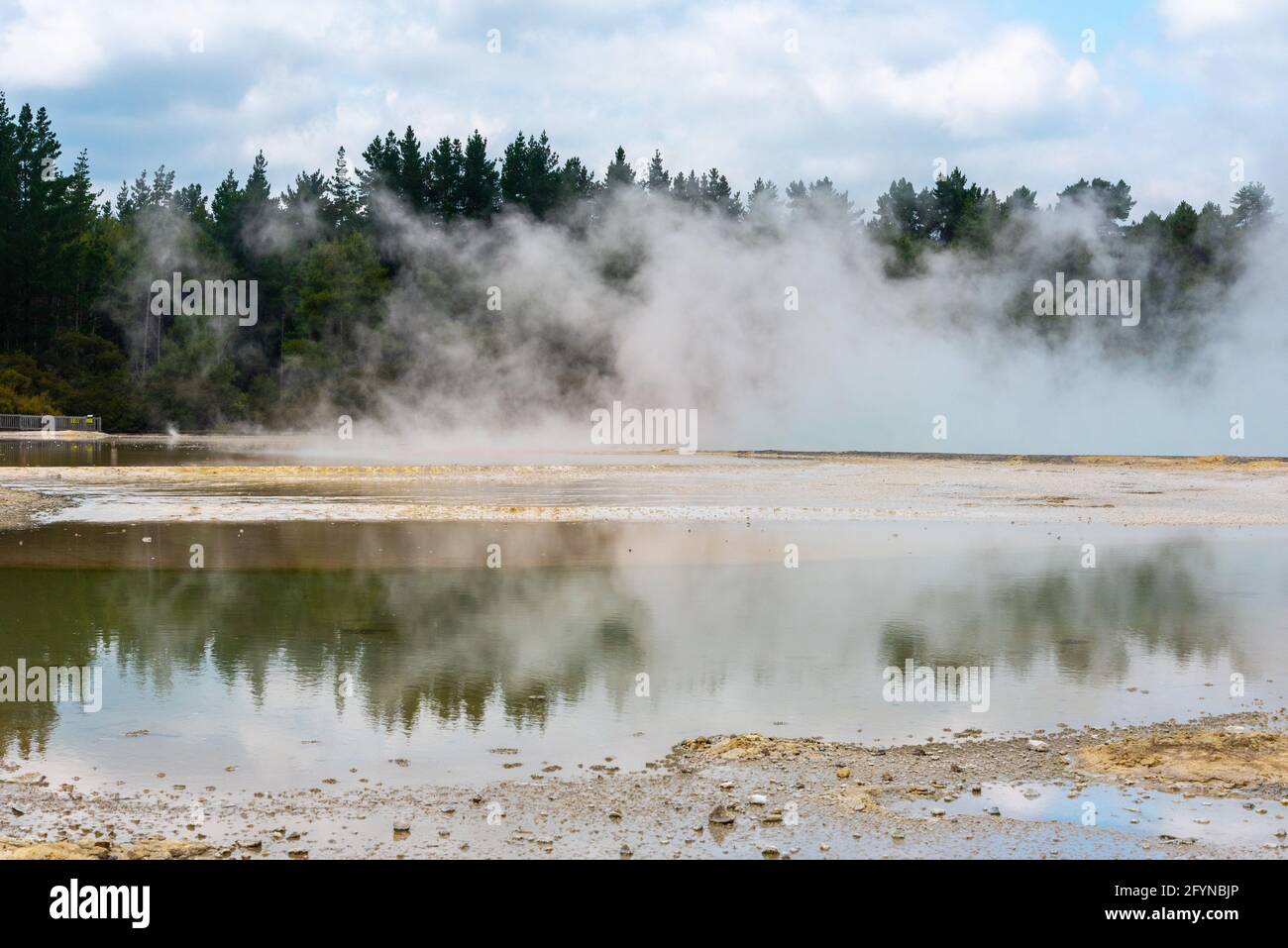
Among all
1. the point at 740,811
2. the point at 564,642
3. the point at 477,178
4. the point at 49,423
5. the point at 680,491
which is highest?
the point at 477,178

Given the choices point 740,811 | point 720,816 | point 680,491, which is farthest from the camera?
point 680,491

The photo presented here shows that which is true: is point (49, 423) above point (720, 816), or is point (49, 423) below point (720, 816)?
above

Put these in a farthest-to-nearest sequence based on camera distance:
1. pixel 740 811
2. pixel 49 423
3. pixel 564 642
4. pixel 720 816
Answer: pixel 49 423, pixel 564 642, pixel 740 811, pixel 720 816

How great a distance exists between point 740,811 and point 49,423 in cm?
8789

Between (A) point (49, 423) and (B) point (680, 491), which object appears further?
(A) point (49, 423)

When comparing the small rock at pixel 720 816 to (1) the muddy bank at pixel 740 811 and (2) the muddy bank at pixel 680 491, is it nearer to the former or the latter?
(1) the muddy bank at pixel 740 811

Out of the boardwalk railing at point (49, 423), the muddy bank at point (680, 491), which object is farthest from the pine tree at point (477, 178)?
the muddy bank at point (680, 491)

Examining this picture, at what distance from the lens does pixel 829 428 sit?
6594 centimetres

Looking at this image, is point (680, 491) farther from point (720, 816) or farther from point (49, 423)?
point (49, 423)

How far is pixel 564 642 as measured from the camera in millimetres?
14023

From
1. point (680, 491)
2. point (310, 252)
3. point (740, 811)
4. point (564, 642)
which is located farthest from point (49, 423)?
point (740, 811)

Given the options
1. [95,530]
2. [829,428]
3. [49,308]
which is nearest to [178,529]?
[95,530]

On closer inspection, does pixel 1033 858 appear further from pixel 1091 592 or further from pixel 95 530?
pixel 95 530

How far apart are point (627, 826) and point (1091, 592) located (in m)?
11.7
